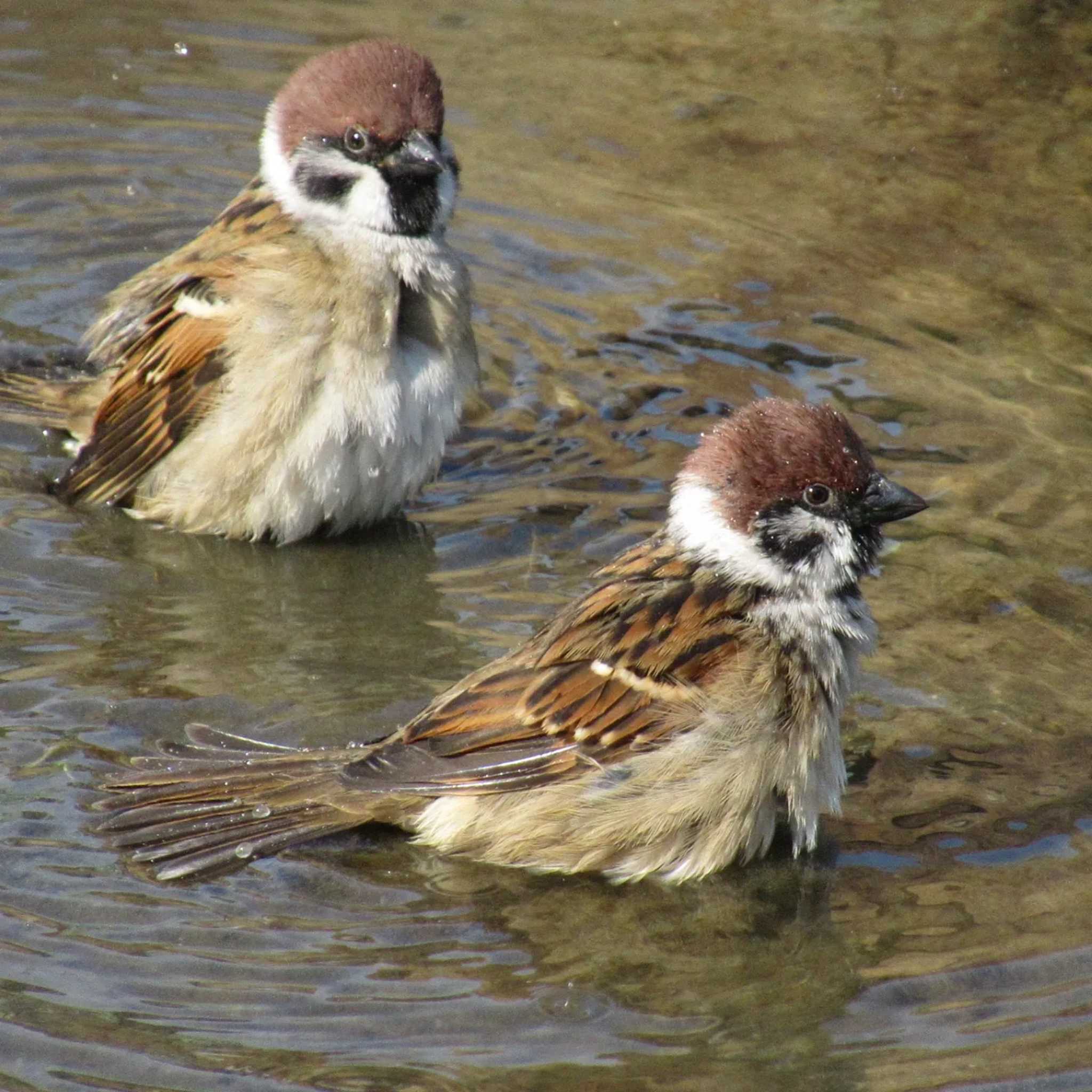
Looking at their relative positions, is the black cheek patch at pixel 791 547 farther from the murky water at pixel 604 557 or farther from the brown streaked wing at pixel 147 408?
the brown streaked wing at pixel 147 408

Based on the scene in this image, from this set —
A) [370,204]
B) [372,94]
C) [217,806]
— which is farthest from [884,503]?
[372,94]

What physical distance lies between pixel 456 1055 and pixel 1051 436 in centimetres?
390

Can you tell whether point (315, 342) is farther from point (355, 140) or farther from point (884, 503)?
point (884, 503)

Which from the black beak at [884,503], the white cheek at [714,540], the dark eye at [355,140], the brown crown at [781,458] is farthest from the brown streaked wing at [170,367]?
the black beak at [884,503]

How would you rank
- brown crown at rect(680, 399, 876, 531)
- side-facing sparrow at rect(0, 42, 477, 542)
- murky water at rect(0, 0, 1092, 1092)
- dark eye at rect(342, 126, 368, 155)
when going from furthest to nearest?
1. dark eye at rect(342, 126, 368, 155)
2. side-facing sparrow at rect(0, 42, 477, 542)
3. brown crown at rect(680, 399, 876, 531)
4. murky water at rect(0, 0, 1092, 1092)

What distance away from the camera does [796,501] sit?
5.01 m

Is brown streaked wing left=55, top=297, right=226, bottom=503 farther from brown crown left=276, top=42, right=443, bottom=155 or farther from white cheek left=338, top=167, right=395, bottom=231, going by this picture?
brown crown left=276, top=42, right=443, bottom=155

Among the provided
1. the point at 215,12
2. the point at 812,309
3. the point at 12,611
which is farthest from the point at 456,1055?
the point at 215,12

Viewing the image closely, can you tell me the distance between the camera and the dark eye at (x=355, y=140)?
6.45 m

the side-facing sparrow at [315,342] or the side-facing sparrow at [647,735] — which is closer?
the side-facing sparrow at [647,735]

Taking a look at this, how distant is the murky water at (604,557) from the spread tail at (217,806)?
8 centimetres

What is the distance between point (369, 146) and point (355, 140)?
0.19ft

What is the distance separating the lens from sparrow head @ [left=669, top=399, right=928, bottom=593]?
16.4ft

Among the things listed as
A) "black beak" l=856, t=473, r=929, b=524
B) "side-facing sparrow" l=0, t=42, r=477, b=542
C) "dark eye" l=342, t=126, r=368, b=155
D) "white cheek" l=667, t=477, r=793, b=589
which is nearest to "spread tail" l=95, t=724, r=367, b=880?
"white cheek" l=667, t=477, r=793, b=589
